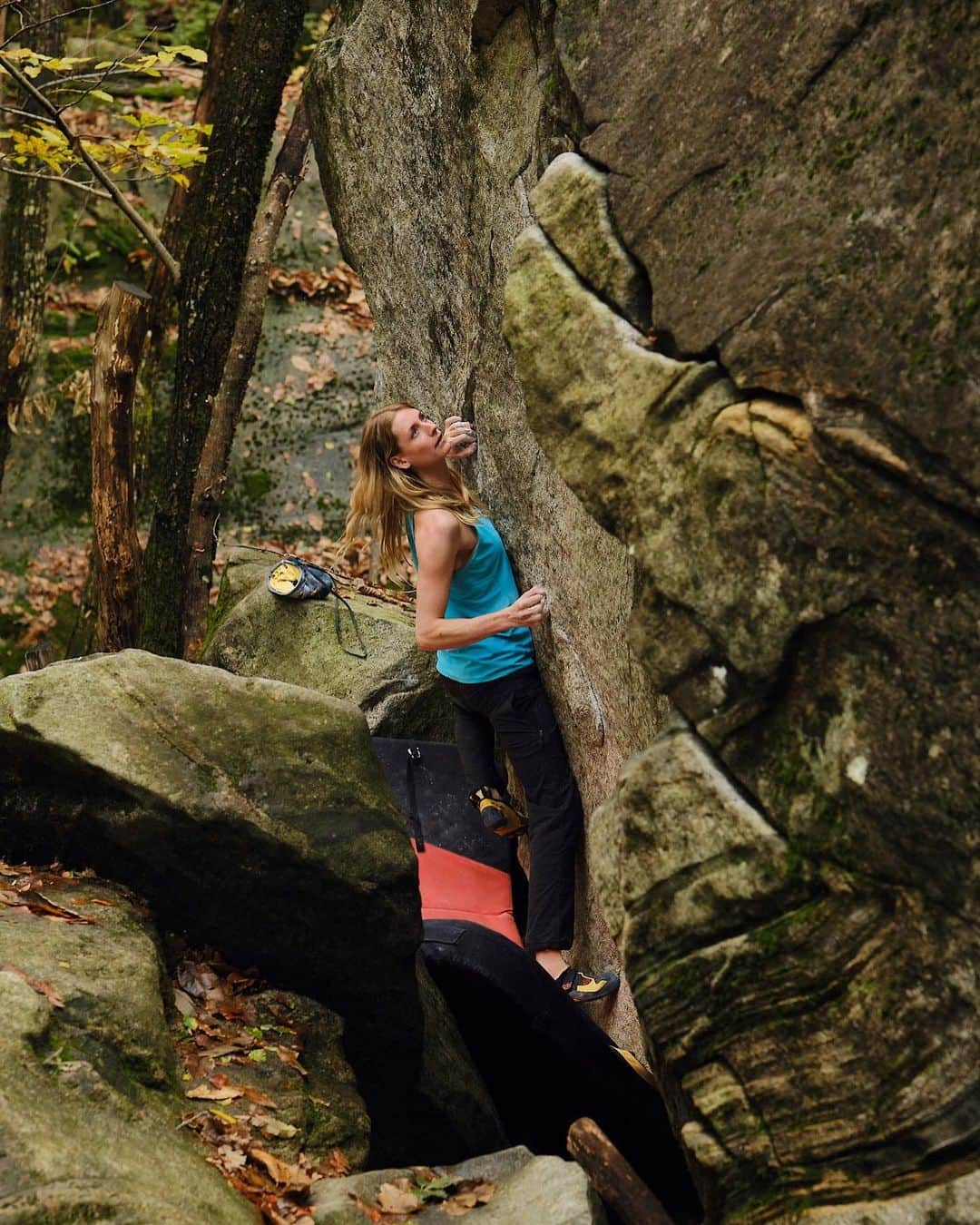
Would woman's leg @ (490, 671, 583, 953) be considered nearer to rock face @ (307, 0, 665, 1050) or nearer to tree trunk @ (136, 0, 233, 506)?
rock face @ (307, 0, 665, 1050)

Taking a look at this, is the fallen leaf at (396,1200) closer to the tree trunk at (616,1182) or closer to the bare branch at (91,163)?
the tree trunk at (616,1182)

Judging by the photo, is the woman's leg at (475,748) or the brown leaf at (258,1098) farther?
the woman's leg at (475,748)

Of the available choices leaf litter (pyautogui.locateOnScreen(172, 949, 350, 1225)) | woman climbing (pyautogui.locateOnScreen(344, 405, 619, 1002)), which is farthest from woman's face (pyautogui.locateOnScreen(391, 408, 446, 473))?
leaf litter (pyautogui.locateOnScreen(172, 949, 350, 1225))

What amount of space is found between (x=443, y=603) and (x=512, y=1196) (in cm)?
268

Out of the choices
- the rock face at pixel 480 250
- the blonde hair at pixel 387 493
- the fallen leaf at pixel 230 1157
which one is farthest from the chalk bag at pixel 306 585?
the fallen leaf at pixel 230 1157

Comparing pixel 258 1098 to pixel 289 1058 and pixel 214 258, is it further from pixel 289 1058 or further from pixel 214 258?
pixel 214 258

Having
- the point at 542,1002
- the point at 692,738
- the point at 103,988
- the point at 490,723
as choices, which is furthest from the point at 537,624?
the point at 103,988

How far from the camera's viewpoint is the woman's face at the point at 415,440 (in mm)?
5910

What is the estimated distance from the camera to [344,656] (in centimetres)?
801

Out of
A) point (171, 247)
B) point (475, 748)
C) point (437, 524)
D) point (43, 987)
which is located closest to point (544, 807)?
point (475, 748)

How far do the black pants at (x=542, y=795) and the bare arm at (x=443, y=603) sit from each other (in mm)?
581

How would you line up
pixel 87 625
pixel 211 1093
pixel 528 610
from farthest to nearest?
1. pixel 87 625
2. pixel 528 610
3. pixel 211 1093

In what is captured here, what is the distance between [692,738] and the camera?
380 centimetres

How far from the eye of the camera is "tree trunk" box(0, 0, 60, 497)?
9.69 meters
